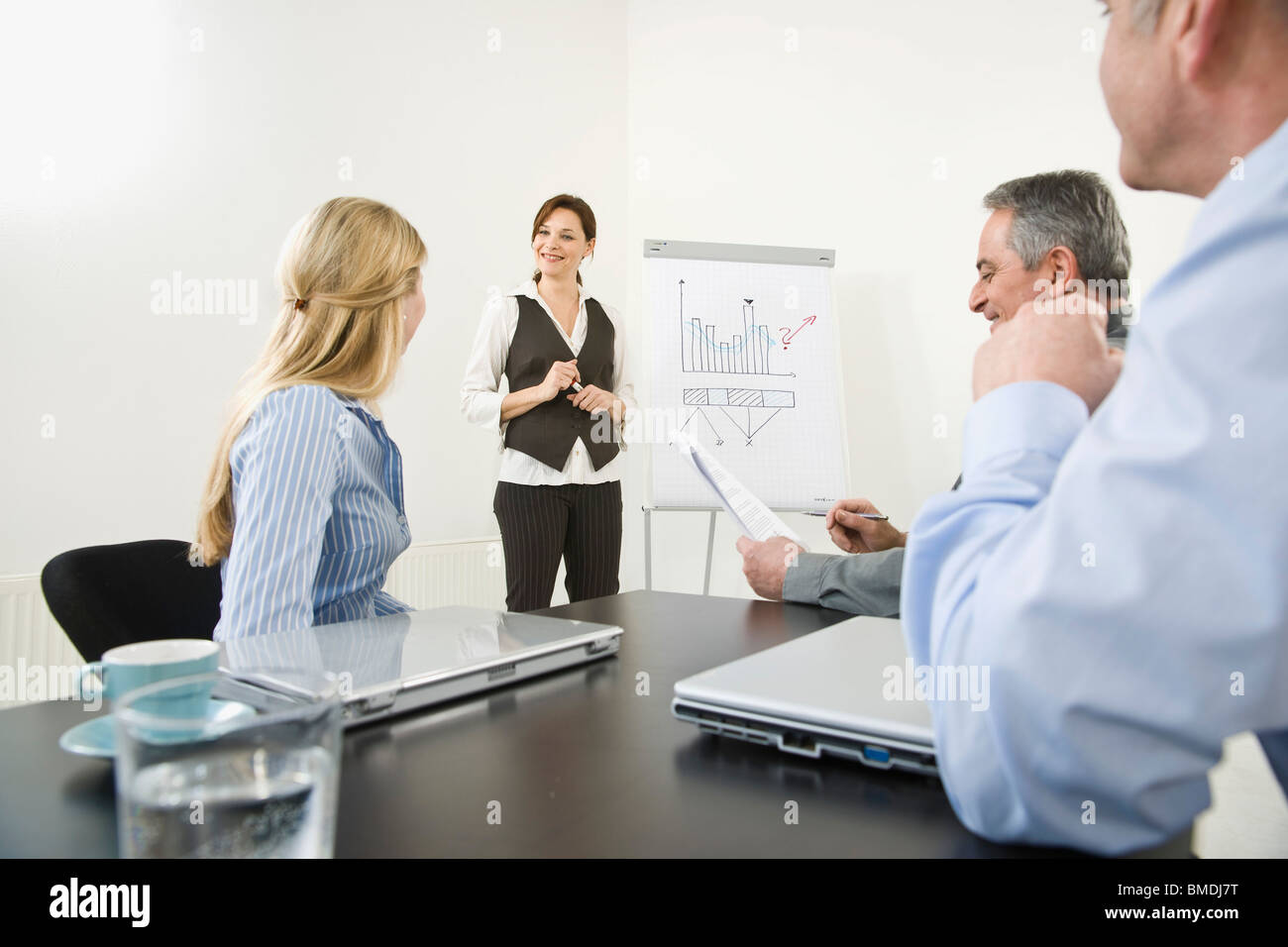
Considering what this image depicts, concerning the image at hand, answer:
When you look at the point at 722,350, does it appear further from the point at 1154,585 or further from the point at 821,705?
the point at 1154,585

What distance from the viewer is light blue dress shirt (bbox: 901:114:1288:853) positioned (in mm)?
385

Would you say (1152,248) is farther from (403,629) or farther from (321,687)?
(321,687)

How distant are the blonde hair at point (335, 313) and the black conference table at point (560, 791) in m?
0.60

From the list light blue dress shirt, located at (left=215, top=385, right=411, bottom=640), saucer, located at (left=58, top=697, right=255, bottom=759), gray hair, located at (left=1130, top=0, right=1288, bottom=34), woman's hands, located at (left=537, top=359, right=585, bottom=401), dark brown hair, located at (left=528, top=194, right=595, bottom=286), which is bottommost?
saucer, located at (left=58, top=697, right=255, bottom=759)

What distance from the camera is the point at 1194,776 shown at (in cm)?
42

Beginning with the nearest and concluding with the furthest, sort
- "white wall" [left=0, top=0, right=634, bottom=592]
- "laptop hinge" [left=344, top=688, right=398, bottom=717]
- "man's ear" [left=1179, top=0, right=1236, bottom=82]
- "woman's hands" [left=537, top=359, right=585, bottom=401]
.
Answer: "man's ear" [left=1179, top=0, right=1236, bottom=82] → "laptop hinge" [left=344, top=688, right=398, bottom=717] → "white wall" [left=0, top=0, right=634, bottom=592] → "woman's hands" [left=537, top=359, right=585, bottom=401]

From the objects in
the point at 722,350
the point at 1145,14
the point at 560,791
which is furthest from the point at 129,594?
the point at 722,350

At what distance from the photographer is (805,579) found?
1.23m

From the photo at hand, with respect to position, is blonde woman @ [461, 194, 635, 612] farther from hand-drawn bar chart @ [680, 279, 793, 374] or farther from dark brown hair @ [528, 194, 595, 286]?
hand-drawn bar chart @ [680, 279, 793, 374]

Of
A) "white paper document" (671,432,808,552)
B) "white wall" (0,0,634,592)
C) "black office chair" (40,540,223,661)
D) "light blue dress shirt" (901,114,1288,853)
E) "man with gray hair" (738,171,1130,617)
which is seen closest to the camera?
"light blue dress shirt" (901,114,1288,853)

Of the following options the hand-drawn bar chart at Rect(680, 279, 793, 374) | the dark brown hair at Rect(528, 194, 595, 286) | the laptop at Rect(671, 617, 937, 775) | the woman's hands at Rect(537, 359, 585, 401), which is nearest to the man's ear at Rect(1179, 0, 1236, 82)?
the laptop at Rect(671, 617, 937, 775)

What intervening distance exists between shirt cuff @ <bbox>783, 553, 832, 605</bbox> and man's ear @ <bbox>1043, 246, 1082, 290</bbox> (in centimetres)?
85

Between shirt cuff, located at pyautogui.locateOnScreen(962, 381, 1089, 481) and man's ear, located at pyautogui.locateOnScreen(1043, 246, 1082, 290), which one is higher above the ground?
man's ear, located at pyautogui.locateOnScreen(1043, 246, 1082, 290)
